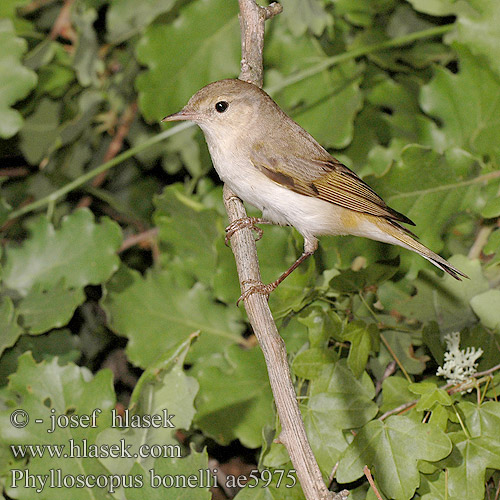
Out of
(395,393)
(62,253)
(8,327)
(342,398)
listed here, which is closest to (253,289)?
(342,398)

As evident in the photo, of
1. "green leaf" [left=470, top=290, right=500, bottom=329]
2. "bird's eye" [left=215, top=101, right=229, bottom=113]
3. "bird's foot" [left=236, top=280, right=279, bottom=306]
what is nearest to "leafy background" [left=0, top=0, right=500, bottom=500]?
"green leaf" [left=470, top=290, right=500, bottom=329]

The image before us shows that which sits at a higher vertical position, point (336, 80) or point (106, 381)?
point (336, 80)

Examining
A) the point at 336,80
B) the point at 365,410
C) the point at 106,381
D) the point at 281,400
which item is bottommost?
the point at 365,410

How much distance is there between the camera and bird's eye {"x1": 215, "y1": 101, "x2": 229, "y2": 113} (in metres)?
1.94

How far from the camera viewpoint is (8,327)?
2064mm

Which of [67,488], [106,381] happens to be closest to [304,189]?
[106,381]

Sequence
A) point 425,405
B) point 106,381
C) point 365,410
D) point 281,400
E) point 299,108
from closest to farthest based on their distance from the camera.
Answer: point 281,400 → point 425,405 → point 365,410 → point 106,381 → point 299,108

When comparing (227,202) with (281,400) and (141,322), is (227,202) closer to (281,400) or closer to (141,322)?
(141,322)

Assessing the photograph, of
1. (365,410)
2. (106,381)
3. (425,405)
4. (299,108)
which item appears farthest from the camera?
(299,108)

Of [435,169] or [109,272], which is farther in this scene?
[109,272]

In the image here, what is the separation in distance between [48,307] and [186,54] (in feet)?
3.70

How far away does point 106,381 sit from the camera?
1891 mm

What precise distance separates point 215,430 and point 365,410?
535 millimetres

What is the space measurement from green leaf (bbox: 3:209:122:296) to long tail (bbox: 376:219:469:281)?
0.98 metres
